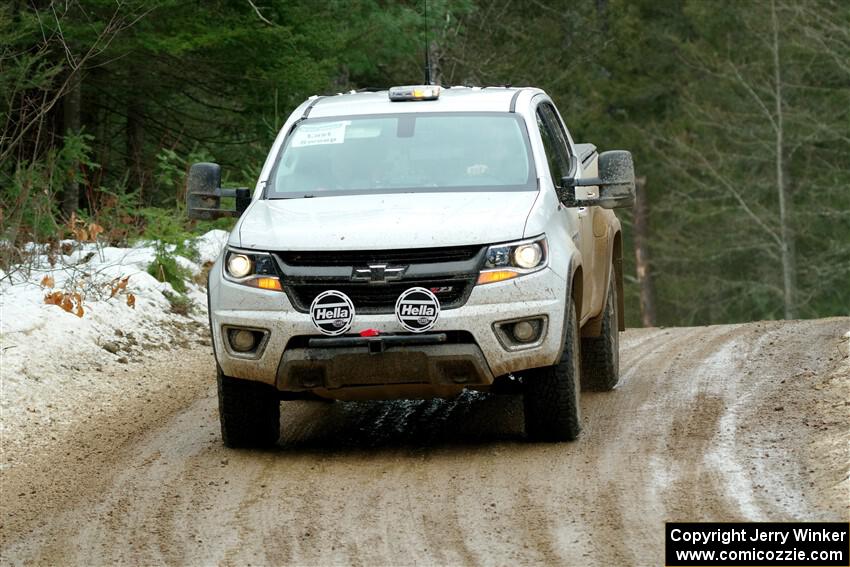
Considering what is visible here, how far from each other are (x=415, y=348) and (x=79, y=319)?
17.3 feet

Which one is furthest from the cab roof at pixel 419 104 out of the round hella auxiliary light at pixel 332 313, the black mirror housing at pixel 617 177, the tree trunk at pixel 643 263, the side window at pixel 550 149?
the tree trunk at pixel 643 263

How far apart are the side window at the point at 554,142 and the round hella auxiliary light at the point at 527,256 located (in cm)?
117

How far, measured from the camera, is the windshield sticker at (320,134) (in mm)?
9078

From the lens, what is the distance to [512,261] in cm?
776

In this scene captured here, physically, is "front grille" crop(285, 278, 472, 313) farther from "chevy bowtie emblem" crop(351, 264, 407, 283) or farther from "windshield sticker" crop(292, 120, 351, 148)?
"windshield sticker" crop(292, 120, 351, 148)

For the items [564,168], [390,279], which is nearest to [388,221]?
[390,279]

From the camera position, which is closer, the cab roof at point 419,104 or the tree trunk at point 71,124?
the cab roof at point 419,104

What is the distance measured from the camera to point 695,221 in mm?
41062

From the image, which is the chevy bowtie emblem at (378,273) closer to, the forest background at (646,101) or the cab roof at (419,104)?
the cab roof at (419,104)

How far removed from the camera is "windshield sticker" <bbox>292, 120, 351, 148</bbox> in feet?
29.8

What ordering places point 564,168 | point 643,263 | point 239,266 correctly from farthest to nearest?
point 643,263 < point 564,168 < point 239,266

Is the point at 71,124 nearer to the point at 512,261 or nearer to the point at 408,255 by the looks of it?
the point at 408,255

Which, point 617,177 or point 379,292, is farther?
point 617,177

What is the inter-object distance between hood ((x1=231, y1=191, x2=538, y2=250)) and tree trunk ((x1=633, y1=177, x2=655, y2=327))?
112 feet
